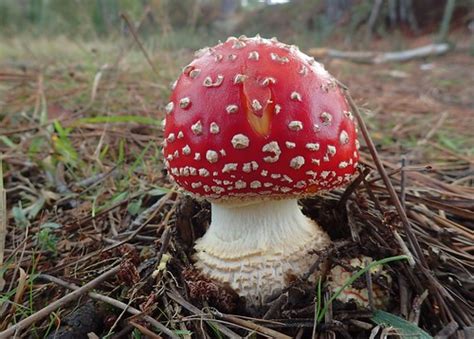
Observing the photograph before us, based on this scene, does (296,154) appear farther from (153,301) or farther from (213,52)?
(153,301)

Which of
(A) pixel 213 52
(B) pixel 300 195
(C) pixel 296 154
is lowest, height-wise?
(B) pixel 300 195

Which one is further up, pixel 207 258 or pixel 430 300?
pixel 207 258

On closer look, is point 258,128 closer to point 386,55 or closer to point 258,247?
point 258,247

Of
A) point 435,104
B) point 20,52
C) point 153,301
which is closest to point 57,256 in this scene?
point 153,301

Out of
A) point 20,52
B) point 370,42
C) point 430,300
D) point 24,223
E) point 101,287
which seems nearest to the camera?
point 430,300

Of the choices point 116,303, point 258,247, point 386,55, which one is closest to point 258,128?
point 258,247

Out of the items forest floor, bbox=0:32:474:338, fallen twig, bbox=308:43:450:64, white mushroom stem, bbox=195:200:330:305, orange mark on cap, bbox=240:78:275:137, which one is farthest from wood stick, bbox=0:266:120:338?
fallen twig, bbox=308:43:450:64
